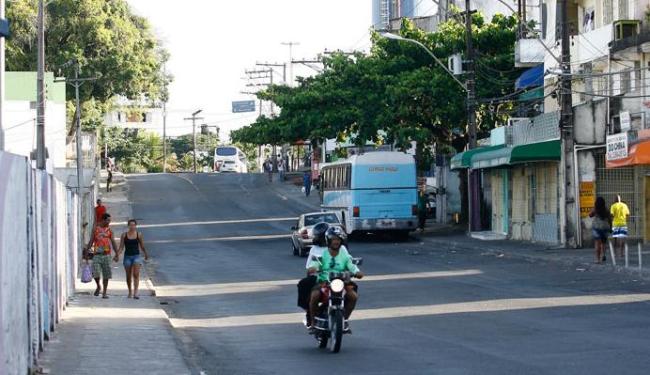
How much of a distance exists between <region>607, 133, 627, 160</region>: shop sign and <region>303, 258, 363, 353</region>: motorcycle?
849 inches

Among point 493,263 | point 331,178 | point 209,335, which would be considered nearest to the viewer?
point 209,335

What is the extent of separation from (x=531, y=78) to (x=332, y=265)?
32633 mm

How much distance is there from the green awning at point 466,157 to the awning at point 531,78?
2.51 m

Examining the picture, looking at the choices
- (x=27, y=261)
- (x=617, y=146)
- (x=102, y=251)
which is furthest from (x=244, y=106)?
(x=27, y=261)

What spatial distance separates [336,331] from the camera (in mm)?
15422

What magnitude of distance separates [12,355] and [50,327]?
6.72 metres

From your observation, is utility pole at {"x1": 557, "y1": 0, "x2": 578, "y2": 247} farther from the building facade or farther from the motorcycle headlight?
the motorcycle headlight

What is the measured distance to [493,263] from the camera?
34656 millimetres

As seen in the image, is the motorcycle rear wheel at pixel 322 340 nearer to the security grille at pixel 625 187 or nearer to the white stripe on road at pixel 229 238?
the security grille at pixel 625 187

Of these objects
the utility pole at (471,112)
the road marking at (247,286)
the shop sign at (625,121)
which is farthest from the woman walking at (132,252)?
the utility pole at (471,112)

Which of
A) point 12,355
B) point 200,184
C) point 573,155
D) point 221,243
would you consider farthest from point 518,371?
point 200,184

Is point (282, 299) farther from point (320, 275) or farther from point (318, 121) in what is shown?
point (318, 121)

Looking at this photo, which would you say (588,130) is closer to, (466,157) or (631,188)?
(631,188)

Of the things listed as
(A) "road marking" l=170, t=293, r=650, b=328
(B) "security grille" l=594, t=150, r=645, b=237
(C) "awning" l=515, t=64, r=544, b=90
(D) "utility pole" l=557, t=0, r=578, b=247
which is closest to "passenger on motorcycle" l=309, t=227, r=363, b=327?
(A) "road marking" l=170, t=293, r=650, b=328
